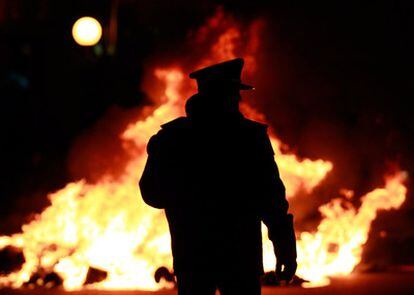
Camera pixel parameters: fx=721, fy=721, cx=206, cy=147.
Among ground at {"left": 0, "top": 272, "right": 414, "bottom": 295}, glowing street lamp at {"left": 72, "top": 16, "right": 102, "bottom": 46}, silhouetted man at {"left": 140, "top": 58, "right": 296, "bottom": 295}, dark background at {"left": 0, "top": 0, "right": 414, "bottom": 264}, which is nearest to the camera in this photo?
silhouetted man at {"left": 140, "top": 58, "right": 296, "bottom": 295}

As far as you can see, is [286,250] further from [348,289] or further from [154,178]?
[348,289]

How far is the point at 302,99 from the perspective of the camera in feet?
43.8

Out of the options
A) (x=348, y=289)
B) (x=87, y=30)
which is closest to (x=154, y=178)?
(x=348, y=289)

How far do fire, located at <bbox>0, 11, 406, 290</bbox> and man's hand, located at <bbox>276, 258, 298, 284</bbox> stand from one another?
17.7 ft

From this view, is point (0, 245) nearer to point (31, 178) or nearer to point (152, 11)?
point (31, 178)

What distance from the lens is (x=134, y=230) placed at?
35.4 feet

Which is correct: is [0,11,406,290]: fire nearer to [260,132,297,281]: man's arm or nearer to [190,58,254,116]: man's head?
[260,132,297,281]: man's arm

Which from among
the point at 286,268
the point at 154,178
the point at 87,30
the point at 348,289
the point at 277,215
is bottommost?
the point at 286,268

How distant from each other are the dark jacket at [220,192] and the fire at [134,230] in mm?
5472

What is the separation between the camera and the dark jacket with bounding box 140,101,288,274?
4.05 meters

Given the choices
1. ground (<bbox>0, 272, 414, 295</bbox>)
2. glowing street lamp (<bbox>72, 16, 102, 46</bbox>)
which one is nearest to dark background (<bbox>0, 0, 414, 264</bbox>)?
glowing street lamp (<bbox>72, 16, 102, 46</bbox>)

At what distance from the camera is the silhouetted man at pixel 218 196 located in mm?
Result: 4055

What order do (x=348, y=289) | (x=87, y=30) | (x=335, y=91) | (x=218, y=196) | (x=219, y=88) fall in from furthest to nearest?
(x=335, y=91), (x=87, y=30), (x=348, y=289), (x=219, y=88), (x=218, y=196)

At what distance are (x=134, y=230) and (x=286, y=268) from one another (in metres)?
6.85
